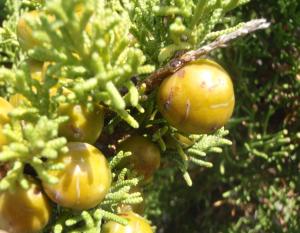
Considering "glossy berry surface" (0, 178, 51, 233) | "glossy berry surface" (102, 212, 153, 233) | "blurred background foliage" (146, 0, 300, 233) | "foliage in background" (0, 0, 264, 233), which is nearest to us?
"foliage in background" (0, 0, 264, 233)

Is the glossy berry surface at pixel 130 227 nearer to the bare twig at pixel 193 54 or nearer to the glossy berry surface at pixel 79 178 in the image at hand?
the glossy berry surface at pixel 79 178

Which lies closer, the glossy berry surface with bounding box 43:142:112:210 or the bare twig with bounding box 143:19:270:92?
the glossy berry surface with bounding box 43:142:112:210

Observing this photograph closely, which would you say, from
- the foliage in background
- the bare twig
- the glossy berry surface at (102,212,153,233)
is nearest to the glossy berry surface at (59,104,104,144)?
the foliage in background

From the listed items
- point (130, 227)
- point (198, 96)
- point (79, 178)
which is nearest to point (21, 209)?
point (79, 178)

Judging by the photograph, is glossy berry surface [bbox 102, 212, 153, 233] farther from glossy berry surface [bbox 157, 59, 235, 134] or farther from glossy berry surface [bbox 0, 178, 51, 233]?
glossy berry surface [bbox 157, 59, 235, 134]

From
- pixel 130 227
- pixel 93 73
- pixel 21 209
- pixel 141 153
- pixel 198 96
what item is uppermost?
pixel 93 73

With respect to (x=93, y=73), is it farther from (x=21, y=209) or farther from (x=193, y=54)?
(x=21, y=209)

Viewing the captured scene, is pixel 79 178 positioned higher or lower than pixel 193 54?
lower

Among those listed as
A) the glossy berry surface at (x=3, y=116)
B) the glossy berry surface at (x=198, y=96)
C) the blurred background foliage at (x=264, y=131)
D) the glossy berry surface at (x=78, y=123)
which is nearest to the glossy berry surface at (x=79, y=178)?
the glossy berry surface at (x=78, y=123)
